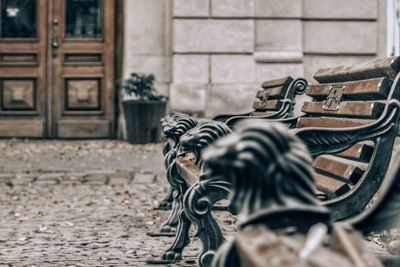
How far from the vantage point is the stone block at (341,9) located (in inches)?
578

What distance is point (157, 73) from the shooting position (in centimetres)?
1459

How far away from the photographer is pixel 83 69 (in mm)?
14844

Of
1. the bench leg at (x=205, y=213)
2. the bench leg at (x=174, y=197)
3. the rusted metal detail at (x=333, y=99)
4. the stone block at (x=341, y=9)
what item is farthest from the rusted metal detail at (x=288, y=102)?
the stone block at (x=341, y=9)

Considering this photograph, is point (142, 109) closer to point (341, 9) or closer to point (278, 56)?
point (278, 56)

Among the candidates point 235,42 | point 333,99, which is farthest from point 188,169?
point 235,42

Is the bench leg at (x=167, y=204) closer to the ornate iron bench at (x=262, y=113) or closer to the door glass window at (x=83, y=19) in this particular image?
the ornate iron bench at (x=262, y=113)

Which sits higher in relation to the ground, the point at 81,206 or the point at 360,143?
the point at 360,143

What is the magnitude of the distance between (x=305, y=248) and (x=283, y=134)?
232 millimetres

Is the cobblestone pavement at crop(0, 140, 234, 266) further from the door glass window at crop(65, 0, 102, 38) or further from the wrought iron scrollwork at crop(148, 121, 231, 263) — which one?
the door glass window at crop(65, 0, 102, 38)

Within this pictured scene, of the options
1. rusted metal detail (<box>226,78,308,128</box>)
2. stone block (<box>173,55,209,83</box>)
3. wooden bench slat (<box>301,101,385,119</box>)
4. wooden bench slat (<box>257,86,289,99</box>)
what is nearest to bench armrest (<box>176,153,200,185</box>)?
rusted metal detail (<box>226,78,308,128</box>)

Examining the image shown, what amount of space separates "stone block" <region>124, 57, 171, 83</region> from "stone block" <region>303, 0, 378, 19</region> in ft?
7.16

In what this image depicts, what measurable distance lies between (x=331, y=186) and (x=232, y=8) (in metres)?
10.4

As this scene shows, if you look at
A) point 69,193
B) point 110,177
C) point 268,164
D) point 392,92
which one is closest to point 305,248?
point 268,164

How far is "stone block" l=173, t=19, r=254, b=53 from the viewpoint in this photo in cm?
1448
